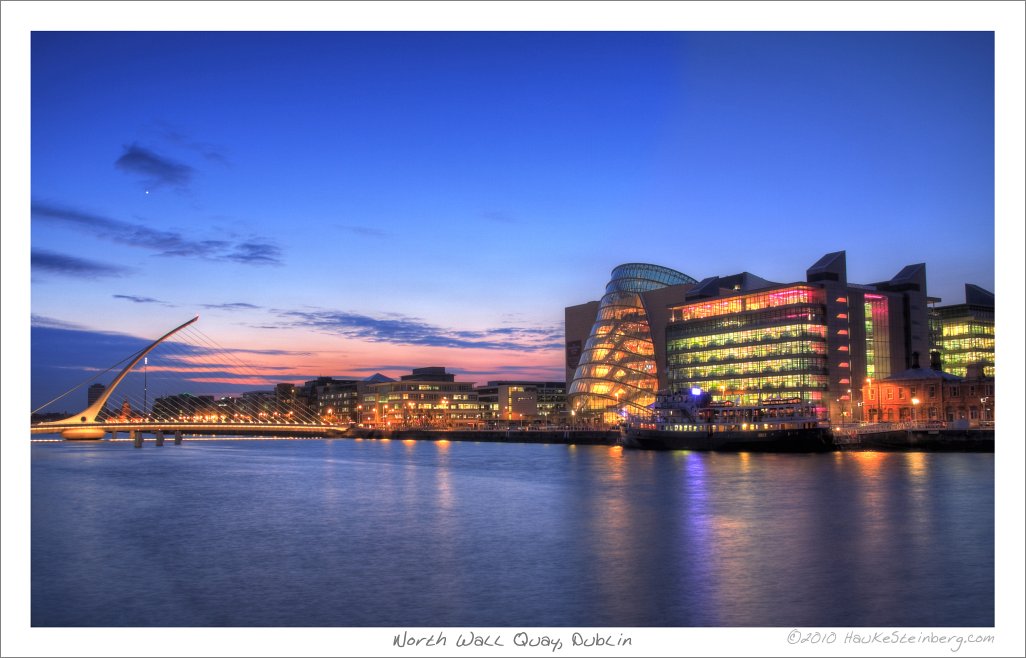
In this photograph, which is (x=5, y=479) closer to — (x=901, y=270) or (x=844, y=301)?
(x=844, y=301)

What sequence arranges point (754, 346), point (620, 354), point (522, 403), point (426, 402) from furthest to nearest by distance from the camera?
point (426, 402), point (522, 403), point (620, 354), point (754, 346)

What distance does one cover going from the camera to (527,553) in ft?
72.8

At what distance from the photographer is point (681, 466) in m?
52.6

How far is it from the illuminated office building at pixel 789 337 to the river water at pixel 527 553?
4764cm

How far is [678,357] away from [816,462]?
5227 cm

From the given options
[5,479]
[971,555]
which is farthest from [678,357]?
[5,479]

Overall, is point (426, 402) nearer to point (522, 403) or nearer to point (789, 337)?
point (522, 403)

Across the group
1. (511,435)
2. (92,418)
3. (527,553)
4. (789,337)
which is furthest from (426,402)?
(527,553)

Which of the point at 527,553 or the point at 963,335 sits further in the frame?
the point at 963,335

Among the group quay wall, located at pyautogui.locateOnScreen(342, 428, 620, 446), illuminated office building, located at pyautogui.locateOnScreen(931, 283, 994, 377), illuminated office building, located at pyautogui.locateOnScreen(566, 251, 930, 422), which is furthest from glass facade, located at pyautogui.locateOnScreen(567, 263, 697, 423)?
illuminated office building, located at pyautogui.locateOnScreen(931, 283, 994, 377)

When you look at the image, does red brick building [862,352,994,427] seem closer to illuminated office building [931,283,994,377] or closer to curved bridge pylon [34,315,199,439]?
illuminated office building [931,283,994,377]

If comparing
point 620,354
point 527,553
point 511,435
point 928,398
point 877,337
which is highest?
point 877,337

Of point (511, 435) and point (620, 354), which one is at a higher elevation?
point (620, 354)

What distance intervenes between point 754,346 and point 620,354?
70.6ft
